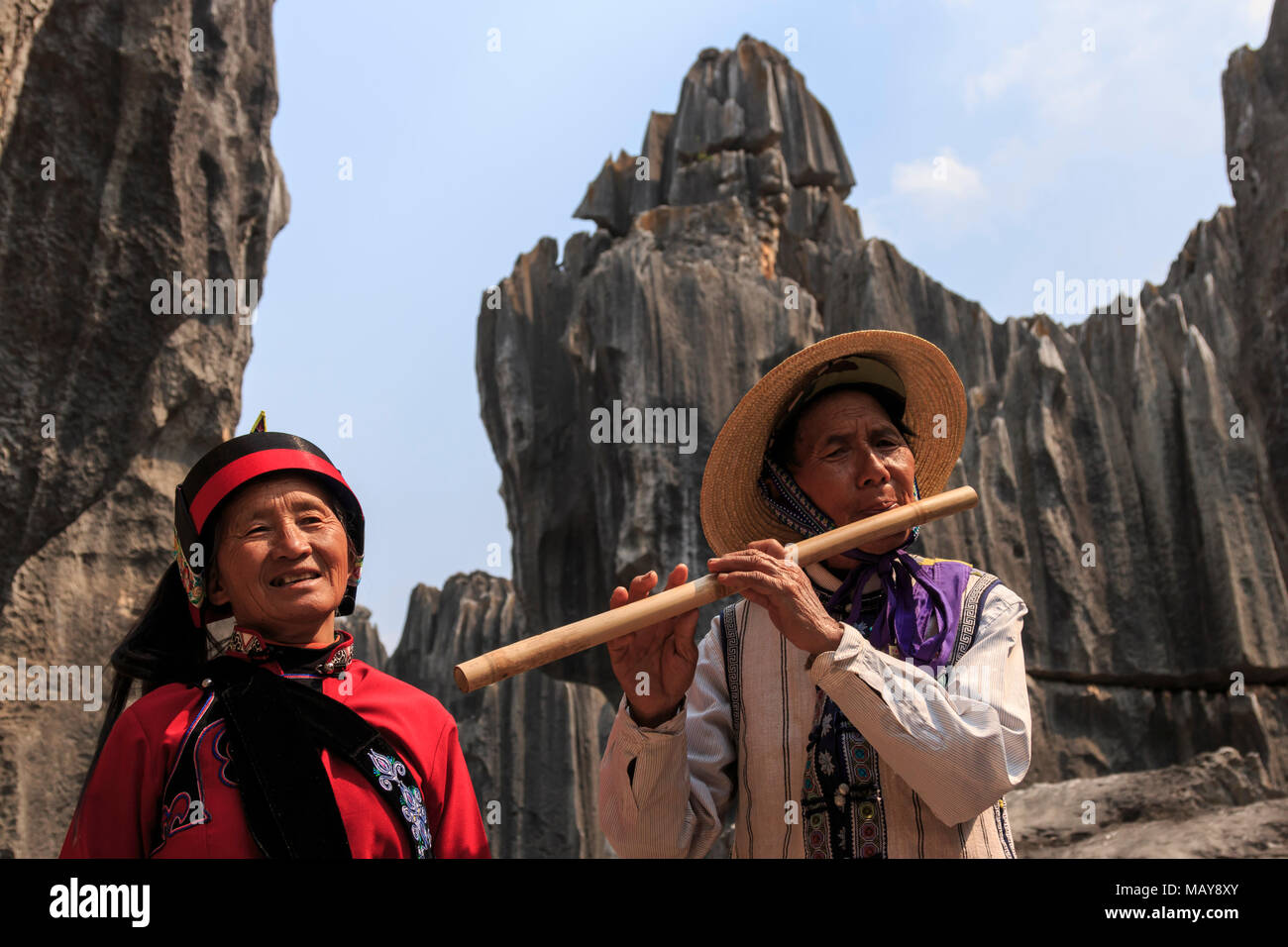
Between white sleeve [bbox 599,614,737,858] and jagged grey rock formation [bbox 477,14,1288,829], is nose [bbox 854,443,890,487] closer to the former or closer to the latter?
white sleeve [bbox 599,614,737,858]

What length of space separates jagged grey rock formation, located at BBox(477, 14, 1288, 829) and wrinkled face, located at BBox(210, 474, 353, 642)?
12.3 meters

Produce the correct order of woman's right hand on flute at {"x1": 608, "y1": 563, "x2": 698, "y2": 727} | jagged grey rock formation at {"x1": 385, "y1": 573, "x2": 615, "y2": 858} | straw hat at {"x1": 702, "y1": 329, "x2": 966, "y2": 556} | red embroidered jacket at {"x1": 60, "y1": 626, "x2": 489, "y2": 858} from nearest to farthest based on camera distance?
red embroidered jacket at {"x1": 60, "y1": 626, "x2": 489, "y2": 858} → woman's right hand on flute at {"x1": 608, "y1": 563, "x2": 698, "y2": 727} → straw hat at {"x1": 702, "y1": 329, "x2": 966, "y2": 556} → jagged grey rock formation at {"x1": 385, "y1": 573, "x2": 615, "y2": 858}

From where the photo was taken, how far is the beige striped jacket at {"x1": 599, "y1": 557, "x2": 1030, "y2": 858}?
1711 millimetres

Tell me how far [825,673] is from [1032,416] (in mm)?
14275

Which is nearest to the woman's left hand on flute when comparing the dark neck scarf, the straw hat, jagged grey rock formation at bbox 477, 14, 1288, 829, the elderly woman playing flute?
the elderly woman playing flute

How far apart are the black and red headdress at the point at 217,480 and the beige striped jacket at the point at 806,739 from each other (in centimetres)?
70

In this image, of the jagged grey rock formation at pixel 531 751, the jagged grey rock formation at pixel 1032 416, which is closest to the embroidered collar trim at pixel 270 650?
the jagged grey rock formation at pixel 1032 416

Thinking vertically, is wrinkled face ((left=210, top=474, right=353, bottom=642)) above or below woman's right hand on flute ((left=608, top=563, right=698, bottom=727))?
above

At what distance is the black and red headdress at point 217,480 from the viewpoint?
1931 millimetres

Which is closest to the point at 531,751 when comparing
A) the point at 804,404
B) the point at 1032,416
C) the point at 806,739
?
the point at 1032,416

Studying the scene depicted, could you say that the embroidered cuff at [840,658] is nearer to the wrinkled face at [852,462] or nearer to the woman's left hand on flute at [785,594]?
the woman's left hand on flute at [785,594]

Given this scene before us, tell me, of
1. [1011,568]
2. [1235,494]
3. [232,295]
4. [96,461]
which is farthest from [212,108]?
[1235,494]

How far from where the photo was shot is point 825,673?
1743 mm
